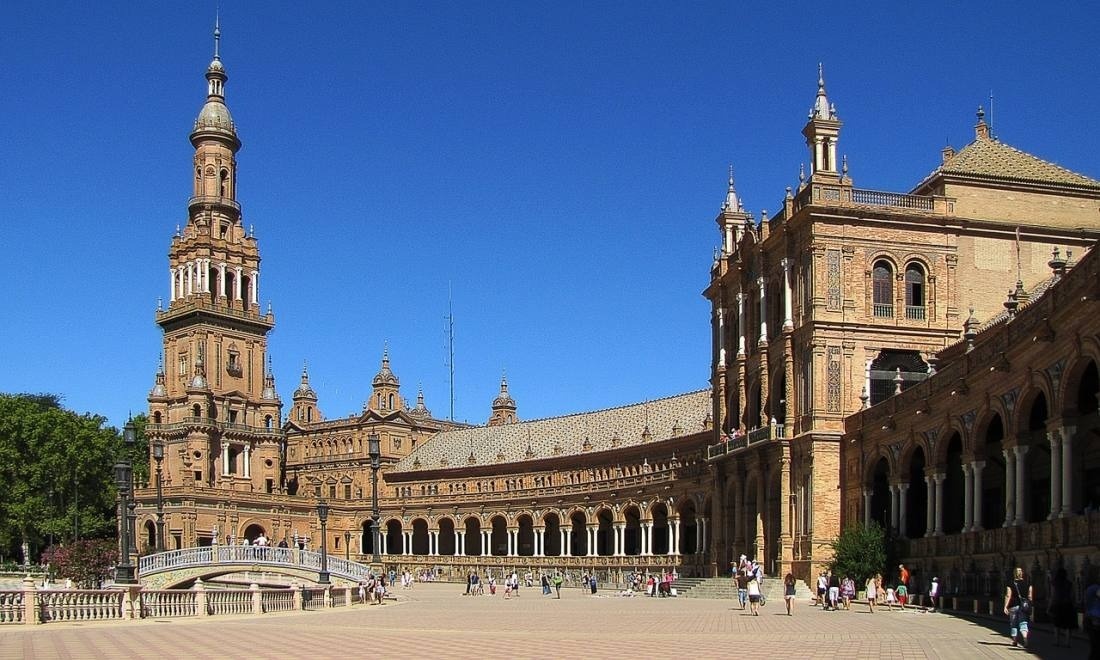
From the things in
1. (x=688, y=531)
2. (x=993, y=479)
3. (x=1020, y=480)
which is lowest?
(x=688, y=531)


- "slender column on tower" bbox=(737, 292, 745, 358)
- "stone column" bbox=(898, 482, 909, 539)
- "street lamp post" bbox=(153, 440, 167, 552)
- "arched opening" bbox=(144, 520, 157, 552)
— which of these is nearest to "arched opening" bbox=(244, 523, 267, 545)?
"arched opening" bbox=(144, 520, 157, 552)

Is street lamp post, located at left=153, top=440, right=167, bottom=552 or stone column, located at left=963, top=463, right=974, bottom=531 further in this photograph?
street lamp post, located at left=153, top=440, right=167, bottom=552

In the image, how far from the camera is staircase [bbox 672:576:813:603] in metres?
60.0

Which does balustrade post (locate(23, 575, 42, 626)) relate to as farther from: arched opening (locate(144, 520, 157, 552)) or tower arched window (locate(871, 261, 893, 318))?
arched opening (locate(144, 520, 157, 552))

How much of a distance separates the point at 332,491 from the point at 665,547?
4618cm

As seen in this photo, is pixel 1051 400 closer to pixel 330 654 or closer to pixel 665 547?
pixel 330 654

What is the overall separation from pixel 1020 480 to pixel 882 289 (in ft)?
69.9

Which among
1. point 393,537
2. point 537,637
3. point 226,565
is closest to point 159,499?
point 226,565

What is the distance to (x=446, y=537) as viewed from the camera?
135625 mm

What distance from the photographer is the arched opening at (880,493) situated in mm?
59594

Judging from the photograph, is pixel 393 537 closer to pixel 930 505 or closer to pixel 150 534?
pixel 150 534

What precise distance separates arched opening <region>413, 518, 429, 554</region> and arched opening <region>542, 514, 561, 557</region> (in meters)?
16.4

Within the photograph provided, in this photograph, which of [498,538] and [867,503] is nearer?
[867,503]

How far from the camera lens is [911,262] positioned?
6372 cm
